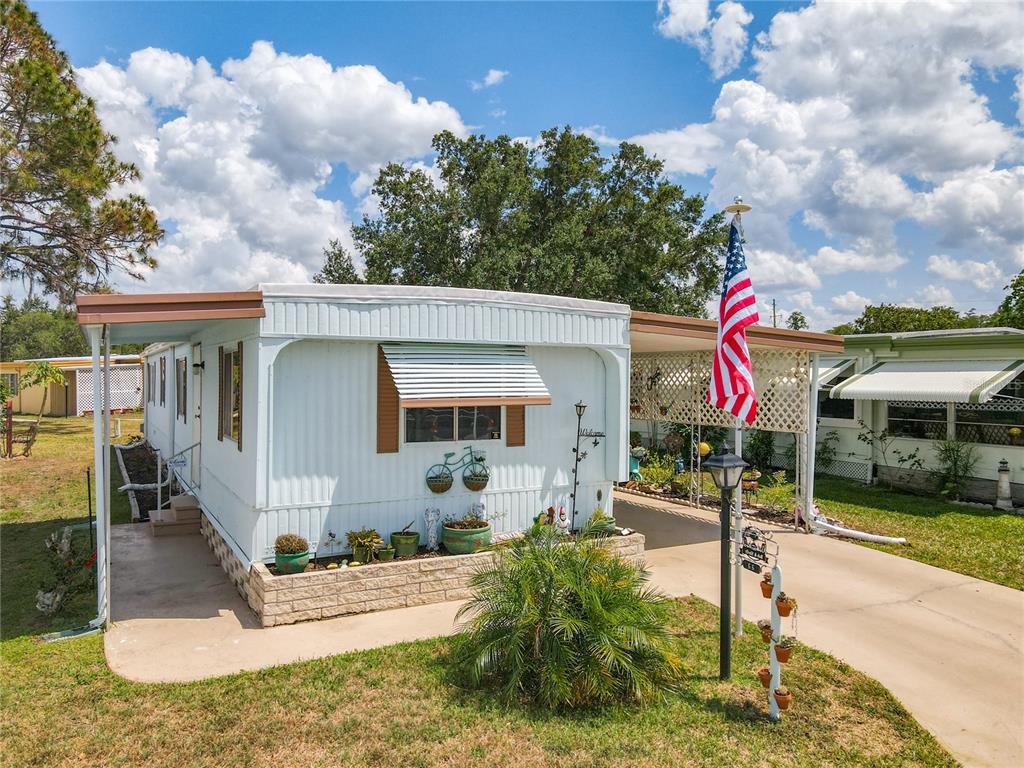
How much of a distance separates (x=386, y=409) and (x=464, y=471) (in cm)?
125

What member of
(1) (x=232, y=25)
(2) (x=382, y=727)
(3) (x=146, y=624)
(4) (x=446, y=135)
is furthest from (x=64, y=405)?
(2) (x=382, y=727)

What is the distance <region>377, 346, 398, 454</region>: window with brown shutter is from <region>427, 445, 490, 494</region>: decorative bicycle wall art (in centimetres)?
58

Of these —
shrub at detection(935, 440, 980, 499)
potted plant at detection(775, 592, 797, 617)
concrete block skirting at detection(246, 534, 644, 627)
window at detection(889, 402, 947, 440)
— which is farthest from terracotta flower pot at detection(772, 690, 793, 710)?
window at detection(889, 402, 947, 440)

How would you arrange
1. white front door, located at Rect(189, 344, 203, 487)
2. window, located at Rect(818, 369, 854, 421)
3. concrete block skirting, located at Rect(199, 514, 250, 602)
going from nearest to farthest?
concrete block skirting, located at Rect(199, 514, 250, 602), white front door, located at Rect(189, 344, 203, 487), window, located at Rect(818, 369, 854, 421)

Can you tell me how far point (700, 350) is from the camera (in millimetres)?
11836

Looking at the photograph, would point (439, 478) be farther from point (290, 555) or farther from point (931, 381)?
point (931, 381)

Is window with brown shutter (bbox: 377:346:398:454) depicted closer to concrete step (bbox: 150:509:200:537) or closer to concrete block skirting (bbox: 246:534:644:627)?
concrete block skirting (bbox: 246:534:644:627)

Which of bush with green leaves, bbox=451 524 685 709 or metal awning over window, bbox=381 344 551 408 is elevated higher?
metal awning over window, bbox=381 344 551 408

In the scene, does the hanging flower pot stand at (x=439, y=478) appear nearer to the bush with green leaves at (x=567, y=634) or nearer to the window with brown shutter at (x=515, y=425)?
the window with brown shutter at (x=515, y=425)

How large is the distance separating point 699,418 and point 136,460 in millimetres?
13082

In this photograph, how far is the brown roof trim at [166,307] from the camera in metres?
5.72

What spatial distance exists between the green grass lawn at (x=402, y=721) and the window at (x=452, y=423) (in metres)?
2.57

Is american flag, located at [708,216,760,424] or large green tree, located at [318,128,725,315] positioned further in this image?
large green tree, located at [318,128,725,315]

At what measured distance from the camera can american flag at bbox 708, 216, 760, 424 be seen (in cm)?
589
